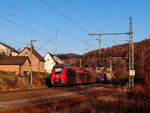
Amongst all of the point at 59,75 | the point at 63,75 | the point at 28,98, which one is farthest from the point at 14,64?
the point at 28,98

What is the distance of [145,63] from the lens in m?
42.9

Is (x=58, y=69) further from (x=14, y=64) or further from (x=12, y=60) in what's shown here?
(x=12, y=60)

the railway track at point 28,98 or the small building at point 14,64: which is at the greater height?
the small building at point 14,64

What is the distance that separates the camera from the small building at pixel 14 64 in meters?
54.1

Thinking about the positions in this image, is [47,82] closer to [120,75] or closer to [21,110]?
[120,75]

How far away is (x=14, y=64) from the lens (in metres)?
54.1

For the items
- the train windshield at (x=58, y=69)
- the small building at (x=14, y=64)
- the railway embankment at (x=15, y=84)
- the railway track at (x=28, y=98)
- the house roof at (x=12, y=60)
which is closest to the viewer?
the railway track at (x=28, y=98)

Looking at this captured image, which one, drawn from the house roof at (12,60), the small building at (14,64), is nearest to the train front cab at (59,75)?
the small building at (14,64)

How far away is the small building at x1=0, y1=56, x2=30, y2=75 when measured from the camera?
54.1 meters

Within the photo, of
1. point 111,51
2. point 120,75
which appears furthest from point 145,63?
point 111,51

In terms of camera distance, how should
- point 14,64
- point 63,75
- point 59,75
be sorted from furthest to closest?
point 14,64 → point 59,75 → point 63,75

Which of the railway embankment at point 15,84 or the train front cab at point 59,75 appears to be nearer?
the railway embankment at point 15,84

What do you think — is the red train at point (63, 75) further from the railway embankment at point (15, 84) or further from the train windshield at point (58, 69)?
the railway embankment at point (15, 84)

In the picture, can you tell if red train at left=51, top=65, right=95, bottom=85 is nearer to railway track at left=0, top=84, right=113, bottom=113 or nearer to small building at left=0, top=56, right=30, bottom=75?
railway track at left=0, top=84, right=113, bottom=113
